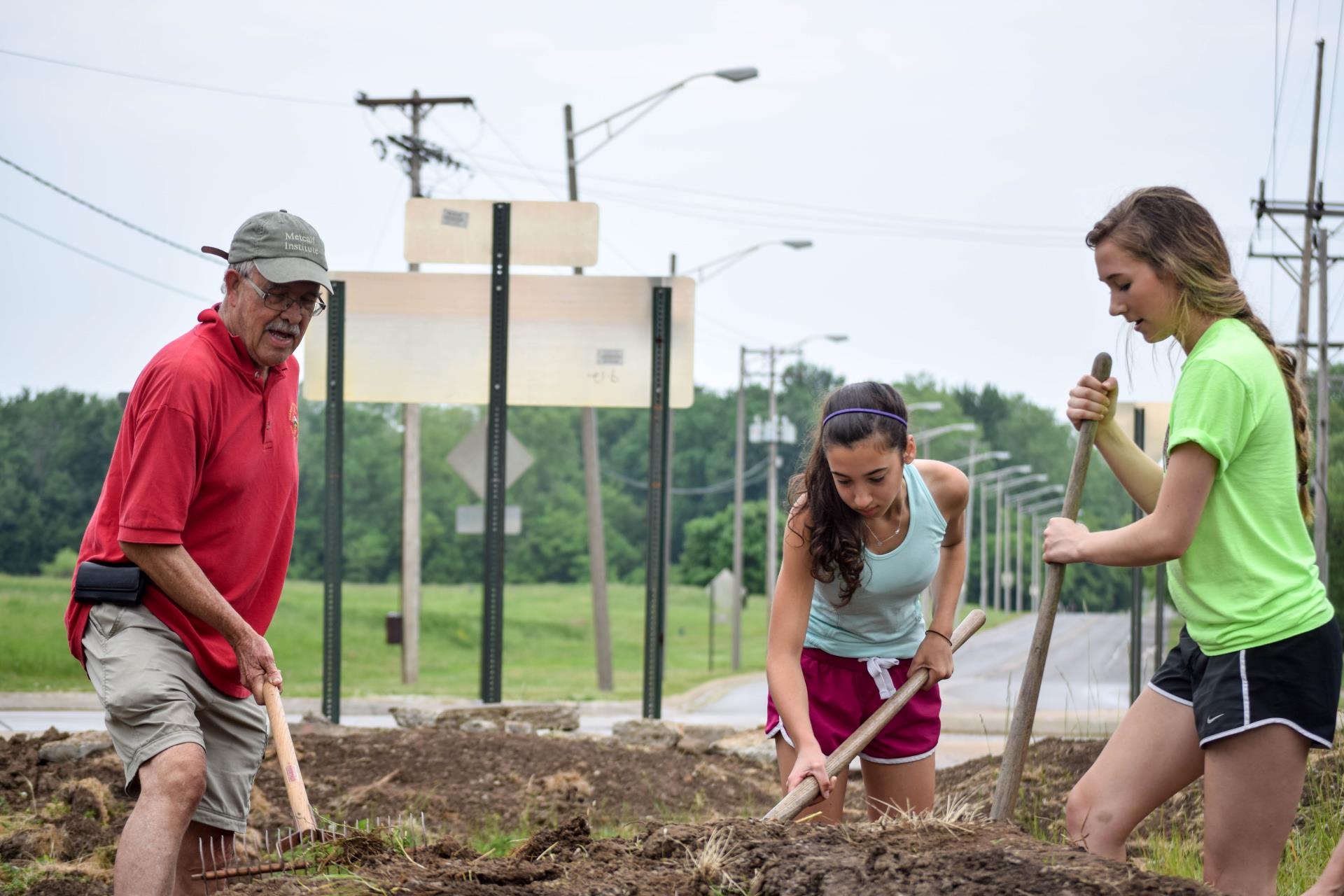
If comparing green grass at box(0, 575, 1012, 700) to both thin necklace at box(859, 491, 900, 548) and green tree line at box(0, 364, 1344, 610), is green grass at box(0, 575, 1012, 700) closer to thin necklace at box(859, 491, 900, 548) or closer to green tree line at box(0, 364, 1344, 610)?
green tree line at box(0, 364, 1344, 610)

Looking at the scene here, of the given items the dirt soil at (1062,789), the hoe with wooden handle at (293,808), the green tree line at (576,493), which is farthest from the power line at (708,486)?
the hoe with wooden handle at (293,808)

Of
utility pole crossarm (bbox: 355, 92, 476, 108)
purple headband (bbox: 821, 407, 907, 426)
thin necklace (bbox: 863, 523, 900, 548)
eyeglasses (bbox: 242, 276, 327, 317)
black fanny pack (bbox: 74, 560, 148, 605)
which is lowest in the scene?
black fanny pack (bbox: 74, 560, 148, 605)

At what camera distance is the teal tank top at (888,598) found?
11.4 feet

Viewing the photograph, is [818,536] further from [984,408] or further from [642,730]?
[984,408]

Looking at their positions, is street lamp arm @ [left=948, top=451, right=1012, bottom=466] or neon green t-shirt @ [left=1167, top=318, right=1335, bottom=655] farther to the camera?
street lamp arm @ [left=948, top=451, right=1012, bottom=466]

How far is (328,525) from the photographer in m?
9.03

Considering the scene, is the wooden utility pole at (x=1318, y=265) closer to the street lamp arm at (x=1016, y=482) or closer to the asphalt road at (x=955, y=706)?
the asphalt road at (x=955, y=706)

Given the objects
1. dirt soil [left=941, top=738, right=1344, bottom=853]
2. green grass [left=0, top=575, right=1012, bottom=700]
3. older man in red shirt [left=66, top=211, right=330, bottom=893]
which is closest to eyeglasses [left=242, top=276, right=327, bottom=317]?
older man in red shirt [left=66, top=211, right=330, bottom=893]

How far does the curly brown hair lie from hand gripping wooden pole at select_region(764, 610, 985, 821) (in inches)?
12.8

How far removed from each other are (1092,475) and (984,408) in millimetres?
11415

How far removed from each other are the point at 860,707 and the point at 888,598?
1.09ft

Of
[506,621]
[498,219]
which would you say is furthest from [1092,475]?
[498,219]

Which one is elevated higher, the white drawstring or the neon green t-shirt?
the neon green t-shirt

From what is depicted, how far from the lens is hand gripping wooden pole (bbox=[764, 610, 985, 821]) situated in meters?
3.12
